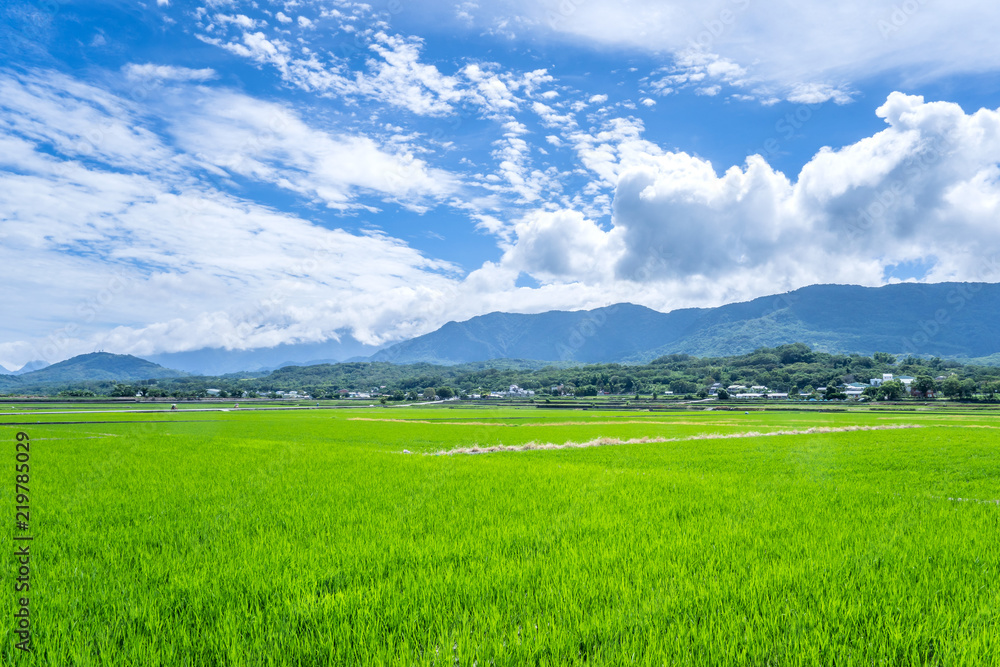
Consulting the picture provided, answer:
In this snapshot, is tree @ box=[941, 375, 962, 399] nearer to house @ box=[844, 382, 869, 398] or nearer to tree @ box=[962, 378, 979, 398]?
tree @ box=[962, 378, 979, 398]

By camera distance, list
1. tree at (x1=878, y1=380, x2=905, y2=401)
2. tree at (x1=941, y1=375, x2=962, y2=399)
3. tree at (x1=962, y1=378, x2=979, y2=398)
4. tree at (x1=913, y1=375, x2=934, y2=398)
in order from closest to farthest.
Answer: tree at (x1=962, y1=378, x2=979, y2=398) → tree at (x1=941, y1=375, x2=962, y2=399) → tree at (x1=878, y1=380, x2=905, y2=401) → tree at (x1=913, y1=375, x2=934, y2=398)

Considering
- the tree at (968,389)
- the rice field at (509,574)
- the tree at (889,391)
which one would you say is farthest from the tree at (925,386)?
the rice field at (509,574)

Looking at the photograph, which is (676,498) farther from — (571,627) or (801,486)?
(571,627)

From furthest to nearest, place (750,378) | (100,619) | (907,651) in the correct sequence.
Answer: (750,378)
(100,619)
(907,651)

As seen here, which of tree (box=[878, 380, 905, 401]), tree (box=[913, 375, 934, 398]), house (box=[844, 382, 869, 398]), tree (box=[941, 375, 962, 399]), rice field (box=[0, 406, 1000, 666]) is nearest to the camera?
rice field (box=[0, 406, 1000, 666])

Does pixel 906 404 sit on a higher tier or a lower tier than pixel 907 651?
lower

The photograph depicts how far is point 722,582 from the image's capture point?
4.64 meters

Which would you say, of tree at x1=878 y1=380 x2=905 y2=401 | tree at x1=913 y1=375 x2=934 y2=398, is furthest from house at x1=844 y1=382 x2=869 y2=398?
tree at x1=913 y1=375 x2=934 y2=398

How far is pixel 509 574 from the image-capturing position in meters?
4.91

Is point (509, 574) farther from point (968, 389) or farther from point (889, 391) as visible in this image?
point (968, 389)

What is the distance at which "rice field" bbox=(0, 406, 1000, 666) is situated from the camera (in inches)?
139

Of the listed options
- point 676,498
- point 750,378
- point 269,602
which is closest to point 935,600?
point 676,498

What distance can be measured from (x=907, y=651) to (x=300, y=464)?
1471cm

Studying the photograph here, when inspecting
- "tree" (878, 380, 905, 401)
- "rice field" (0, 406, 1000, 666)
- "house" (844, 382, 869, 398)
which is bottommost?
"house" (844, 382, 869, 398)
